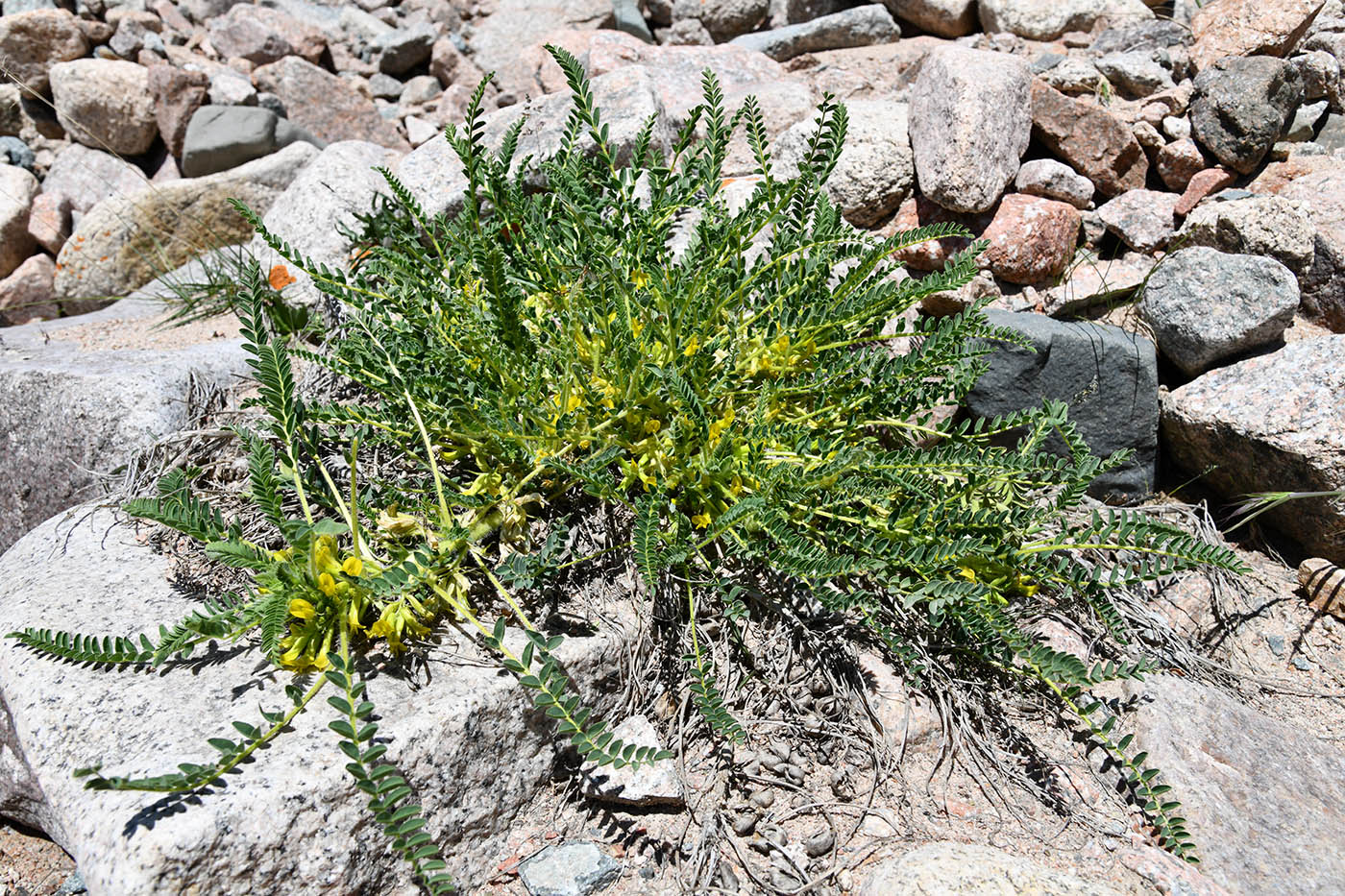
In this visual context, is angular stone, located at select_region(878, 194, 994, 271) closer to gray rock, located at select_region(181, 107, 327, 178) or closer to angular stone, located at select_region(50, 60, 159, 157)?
gray rock, located at select_region(181, 107, 327, 178)

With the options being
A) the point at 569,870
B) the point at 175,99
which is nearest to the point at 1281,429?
the point at 569,870

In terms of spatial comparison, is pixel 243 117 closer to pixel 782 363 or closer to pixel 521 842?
pixel 782 363

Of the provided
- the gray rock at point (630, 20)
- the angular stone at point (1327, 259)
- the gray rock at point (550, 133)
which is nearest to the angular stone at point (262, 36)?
the gray rock at point (630, 20)

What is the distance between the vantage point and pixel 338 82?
672 cm

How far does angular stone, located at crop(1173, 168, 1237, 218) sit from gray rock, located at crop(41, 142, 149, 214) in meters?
6.28

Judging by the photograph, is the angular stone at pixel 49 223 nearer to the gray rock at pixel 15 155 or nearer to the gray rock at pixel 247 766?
the gray rock at pixel 15 155

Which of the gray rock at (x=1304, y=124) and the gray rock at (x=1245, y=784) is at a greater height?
the gray rock at (x=1304, y=124)

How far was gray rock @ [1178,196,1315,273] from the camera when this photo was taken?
10.0 feet

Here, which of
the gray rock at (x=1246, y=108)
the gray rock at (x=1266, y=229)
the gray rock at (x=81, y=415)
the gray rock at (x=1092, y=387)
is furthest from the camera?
the gray rock at (x=1246, y=108)

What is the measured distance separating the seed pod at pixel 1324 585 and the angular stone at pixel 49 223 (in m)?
7.08

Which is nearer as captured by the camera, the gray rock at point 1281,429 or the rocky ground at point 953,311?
the rocky ground at point 953,311

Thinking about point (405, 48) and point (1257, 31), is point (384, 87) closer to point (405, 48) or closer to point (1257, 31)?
point (405, 48)

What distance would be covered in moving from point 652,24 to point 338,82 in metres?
2.38

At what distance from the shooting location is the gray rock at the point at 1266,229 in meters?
3.06
